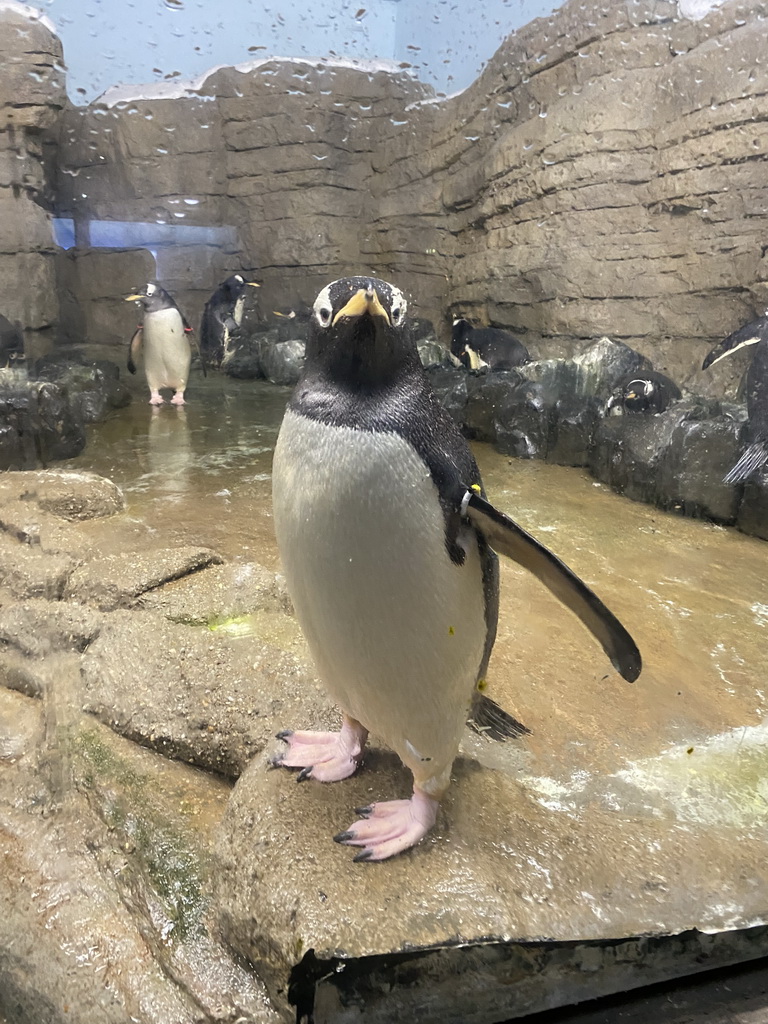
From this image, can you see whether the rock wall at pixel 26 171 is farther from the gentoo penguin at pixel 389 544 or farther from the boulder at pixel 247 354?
the gentoo penguin at pixel 389 544

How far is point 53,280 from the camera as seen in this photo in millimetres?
2865

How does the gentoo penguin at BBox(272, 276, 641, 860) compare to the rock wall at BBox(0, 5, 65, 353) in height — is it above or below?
below

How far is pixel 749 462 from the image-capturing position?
113 inches

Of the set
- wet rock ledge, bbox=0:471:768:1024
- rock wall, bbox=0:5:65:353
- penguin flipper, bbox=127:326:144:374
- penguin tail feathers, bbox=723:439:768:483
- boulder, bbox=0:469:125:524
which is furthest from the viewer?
penguin flipper, bbox=127:326:144:374

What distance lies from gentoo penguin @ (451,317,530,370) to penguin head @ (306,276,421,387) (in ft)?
9.35

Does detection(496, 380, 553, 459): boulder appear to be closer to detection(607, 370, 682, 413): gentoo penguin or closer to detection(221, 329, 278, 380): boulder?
detection(607, 370, 682, 413): gentoo penguin

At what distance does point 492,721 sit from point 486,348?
3511mm

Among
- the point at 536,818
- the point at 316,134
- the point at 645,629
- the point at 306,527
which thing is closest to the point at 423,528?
the point at 306,527

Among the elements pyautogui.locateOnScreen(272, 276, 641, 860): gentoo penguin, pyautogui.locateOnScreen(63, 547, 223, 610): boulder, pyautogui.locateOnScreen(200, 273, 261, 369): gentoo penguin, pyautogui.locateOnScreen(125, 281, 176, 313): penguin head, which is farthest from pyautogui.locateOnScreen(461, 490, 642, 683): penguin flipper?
pyautogui.locateOnScreen(125, 281, 176, 313): penguin head

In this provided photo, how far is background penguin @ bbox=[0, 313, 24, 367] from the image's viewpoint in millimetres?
2686

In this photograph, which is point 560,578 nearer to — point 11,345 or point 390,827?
point 390,827

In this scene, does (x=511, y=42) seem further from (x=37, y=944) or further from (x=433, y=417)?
(x=37, y=944)

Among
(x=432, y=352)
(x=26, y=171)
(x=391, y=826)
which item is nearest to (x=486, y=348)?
(x=432, y=352)

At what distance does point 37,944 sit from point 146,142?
2.68 meters
